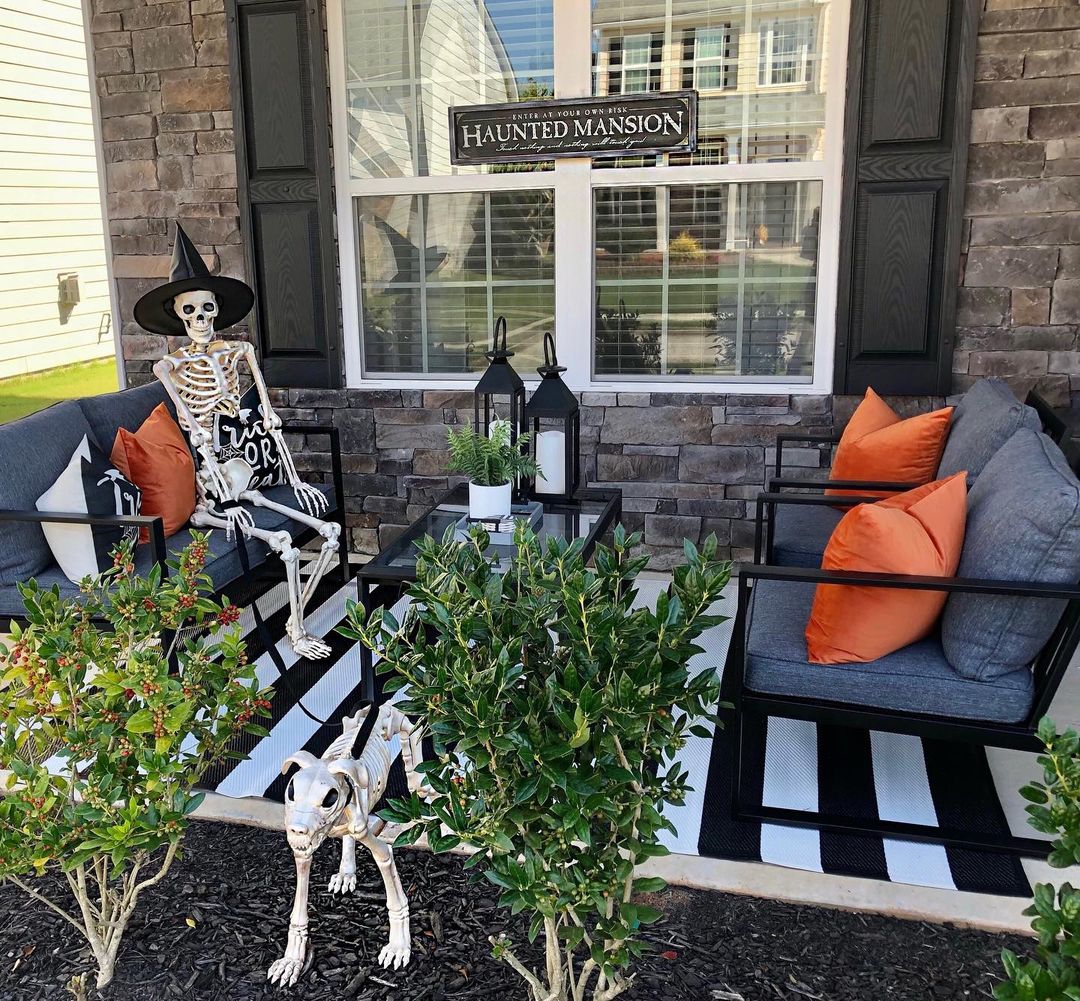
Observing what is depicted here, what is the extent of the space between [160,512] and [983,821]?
2631 mm

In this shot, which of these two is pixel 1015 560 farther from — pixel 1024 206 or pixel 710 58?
pixel 710 58

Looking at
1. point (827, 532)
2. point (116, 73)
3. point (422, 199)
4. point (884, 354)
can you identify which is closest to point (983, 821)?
point (827, 532)

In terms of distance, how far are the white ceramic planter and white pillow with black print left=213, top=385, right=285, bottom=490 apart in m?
1.04

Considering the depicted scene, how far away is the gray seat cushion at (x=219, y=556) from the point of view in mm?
2941

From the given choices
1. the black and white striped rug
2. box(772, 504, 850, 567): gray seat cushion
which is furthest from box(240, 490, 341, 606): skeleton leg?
box(772, 504, 850, 567): gray seat cushion

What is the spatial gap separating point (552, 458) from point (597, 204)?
1.37m

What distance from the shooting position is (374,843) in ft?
6.04

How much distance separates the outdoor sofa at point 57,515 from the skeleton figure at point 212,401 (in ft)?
0.29

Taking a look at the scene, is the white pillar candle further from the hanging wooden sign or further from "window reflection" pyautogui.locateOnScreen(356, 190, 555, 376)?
the hanging wooden sign

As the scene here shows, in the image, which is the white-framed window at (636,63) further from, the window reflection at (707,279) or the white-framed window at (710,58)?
the window reflection at (707,279)

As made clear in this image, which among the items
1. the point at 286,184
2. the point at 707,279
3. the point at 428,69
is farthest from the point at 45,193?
the point at 707,279

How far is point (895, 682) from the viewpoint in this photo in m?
2.27

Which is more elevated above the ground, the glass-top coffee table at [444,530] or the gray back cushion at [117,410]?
the gray back cushion at [117,410]

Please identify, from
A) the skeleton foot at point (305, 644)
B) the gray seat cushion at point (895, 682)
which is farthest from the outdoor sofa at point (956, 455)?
the skeleton foot at point (305, 644)
